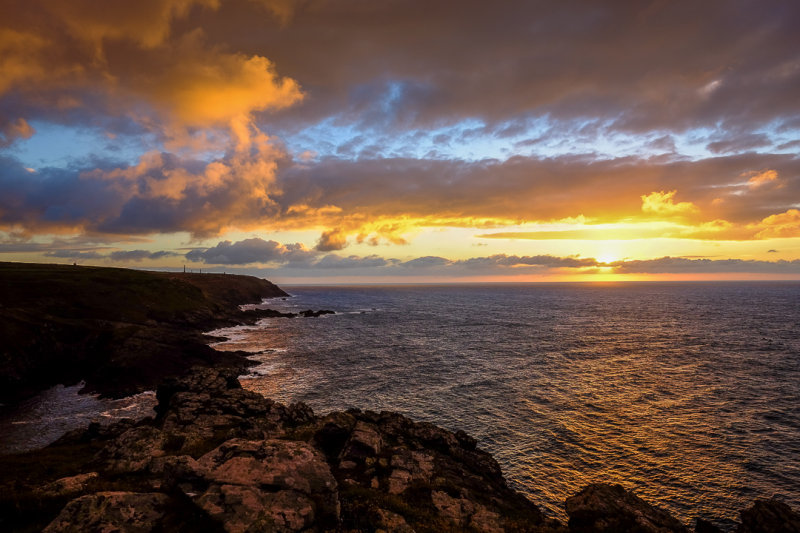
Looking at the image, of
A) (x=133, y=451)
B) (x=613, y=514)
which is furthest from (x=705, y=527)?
(x=133, y=451)

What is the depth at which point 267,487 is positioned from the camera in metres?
17.0

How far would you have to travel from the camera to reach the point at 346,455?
27266mm

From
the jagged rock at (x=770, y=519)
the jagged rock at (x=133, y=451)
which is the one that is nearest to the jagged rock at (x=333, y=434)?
the jagged rock at (x=133, y=451)

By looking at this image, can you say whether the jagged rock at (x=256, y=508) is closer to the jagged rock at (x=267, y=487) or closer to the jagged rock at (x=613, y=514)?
the jagged rock at (x=267, y=487)

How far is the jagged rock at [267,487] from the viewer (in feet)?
49.7

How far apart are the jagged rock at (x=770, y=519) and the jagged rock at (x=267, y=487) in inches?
1067

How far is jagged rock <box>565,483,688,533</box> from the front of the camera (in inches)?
861

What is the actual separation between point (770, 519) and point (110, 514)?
120 ft

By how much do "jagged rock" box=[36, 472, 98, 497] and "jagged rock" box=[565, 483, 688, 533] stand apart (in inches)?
1069

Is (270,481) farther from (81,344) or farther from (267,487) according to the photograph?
(81,344)

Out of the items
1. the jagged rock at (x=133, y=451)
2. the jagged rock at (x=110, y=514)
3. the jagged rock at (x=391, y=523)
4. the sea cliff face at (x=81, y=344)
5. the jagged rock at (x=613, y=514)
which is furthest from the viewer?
the sea cliff face at (x=81, y=344)

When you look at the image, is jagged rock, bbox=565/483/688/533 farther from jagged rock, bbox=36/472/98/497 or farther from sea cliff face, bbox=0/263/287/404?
sea cliff face, bbox=0/263/287/404

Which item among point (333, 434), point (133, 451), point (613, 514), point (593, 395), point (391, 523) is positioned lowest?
point (593, 395)

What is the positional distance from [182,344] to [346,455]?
6542cm
